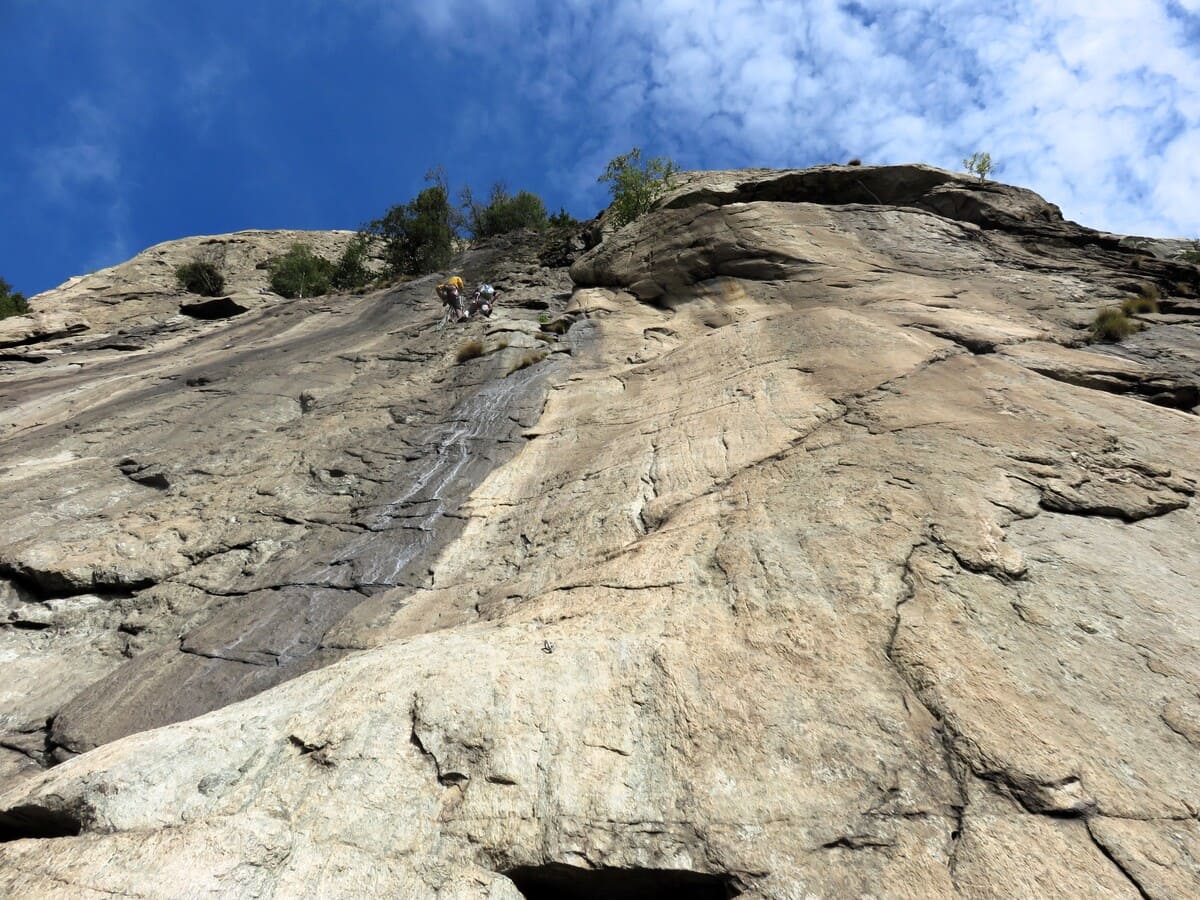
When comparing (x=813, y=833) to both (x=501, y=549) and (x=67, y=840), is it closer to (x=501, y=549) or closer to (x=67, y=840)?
(x=67, y=840)

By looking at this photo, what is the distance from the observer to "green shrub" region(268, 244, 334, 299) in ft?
124

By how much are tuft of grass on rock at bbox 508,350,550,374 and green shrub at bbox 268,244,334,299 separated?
2707 cm

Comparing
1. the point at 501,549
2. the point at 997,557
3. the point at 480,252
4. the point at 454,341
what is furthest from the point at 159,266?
the point at 997,557

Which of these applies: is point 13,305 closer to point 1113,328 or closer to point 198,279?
point 198,279

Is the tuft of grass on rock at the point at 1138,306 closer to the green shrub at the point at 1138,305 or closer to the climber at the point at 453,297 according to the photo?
the green shrub at the point at 1138,305

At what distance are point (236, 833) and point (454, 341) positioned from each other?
14.6 metres

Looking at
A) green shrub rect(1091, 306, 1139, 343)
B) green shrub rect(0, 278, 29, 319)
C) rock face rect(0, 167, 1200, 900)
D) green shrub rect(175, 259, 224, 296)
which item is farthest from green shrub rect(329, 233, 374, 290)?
green shrub rect(1091, 306, 1139, 343)

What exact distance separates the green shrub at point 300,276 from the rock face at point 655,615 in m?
24.7

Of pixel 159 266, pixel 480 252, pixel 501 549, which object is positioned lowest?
pixel 501 549

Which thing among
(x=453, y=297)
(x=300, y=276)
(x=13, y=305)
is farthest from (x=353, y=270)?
(x=453, y=297)

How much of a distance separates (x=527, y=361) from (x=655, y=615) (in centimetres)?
1019

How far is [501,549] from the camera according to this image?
877cm

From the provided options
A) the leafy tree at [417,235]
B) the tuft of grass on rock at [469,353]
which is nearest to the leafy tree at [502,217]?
the leafy tree at [417,235]

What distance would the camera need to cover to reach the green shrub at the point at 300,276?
37.8 meters
